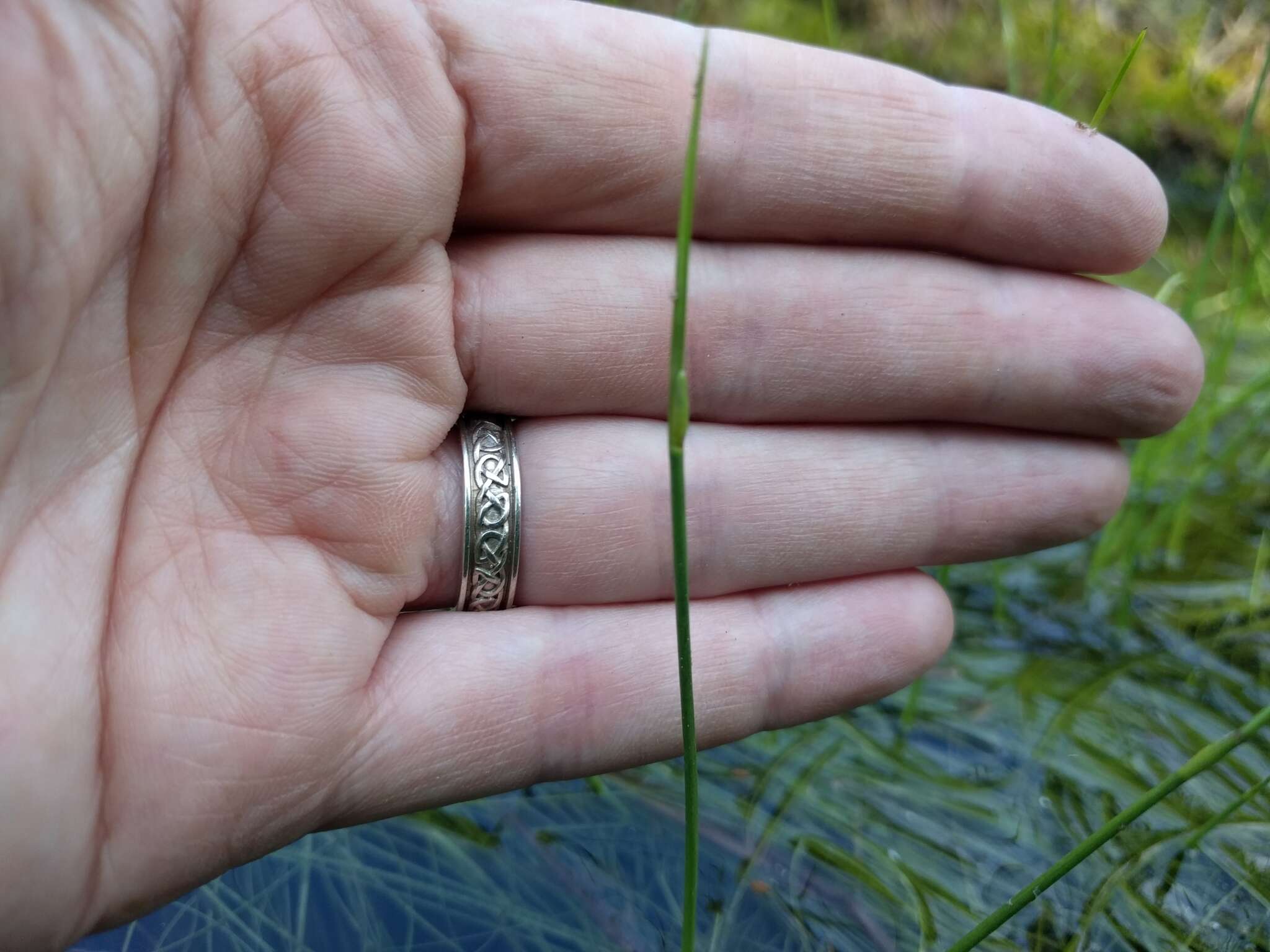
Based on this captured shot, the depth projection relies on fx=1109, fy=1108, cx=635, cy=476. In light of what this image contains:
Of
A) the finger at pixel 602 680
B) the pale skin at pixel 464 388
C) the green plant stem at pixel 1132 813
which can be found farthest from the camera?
the finger at pixel 602 680

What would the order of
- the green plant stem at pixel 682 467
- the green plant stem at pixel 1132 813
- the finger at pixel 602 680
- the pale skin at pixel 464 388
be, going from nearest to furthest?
the green plant stem at pixel 682 467
the green plant stem at pixel 1132 813
the pale skin at pixel 464 388
the finger at pixel 602 680

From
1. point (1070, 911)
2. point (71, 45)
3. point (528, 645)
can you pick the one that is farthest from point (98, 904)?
point (1070, 911)

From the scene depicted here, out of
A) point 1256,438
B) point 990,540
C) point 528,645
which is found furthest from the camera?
point 1256,438

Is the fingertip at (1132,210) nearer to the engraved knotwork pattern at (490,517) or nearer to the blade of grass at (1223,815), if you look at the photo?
the blade of grass at (1223,815)

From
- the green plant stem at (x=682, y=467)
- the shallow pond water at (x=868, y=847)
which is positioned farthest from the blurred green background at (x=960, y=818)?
the green plant stem at (x=682, y=467)

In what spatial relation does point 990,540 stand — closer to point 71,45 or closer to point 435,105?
point 435,105

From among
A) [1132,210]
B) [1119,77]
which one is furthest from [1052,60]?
[1119,77]
